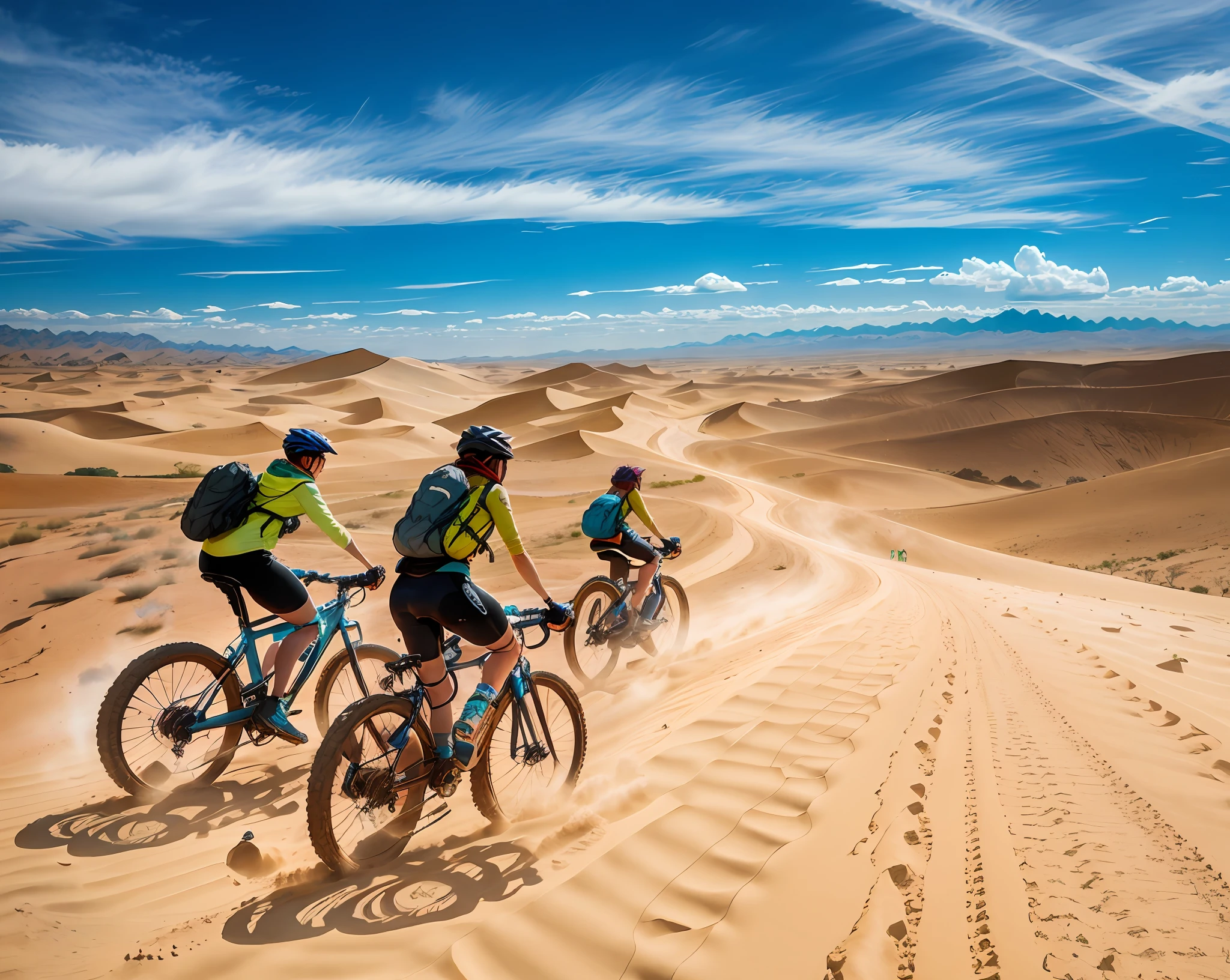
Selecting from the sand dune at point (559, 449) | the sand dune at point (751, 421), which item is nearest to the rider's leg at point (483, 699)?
the sand dune at point (559, 449)

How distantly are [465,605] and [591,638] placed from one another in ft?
11.9

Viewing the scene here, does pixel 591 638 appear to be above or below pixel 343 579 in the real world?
below

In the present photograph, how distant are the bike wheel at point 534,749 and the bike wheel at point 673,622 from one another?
3.38 m

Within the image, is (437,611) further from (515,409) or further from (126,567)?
(515,409)

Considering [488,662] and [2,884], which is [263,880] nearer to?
[2,884]

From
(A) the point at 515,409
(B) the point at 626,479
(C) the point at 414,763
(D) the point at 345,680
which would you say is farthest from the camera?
(A) the point at 515,409

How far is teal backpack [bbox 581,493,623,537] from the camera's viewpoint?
6.96 m

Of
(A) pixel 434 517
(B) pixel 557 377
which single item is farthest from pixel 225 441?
(B) pixel 557 377

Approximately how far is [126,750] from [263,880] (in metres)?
1.82

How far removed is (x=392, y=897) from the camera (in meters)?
3.18

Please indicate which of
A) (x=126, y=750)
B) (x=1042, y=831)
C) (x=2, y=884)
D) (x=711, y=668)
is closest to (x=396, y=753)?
(x=2, y=884)

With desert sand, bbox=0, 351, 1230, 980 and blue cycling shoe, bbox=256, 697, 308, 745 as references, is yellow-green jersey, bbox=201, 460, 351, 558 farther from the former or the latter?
desert sand, bbox=0, 351, 1230, 980

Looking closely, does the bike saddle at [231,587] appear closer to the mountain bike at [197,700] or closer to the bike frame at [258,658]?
the mountain bike at [197,700]

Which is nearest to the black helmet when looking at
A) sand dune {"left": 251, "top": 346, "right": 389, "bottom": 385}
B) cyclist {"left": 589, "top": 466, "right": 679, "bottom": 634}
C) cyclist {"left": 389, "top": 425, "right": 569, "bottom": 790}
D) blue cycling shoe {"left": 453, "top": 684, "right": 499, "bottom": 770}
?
cyclist {"left": 389, "top": 425, "right": 569, "bottom": 790}
